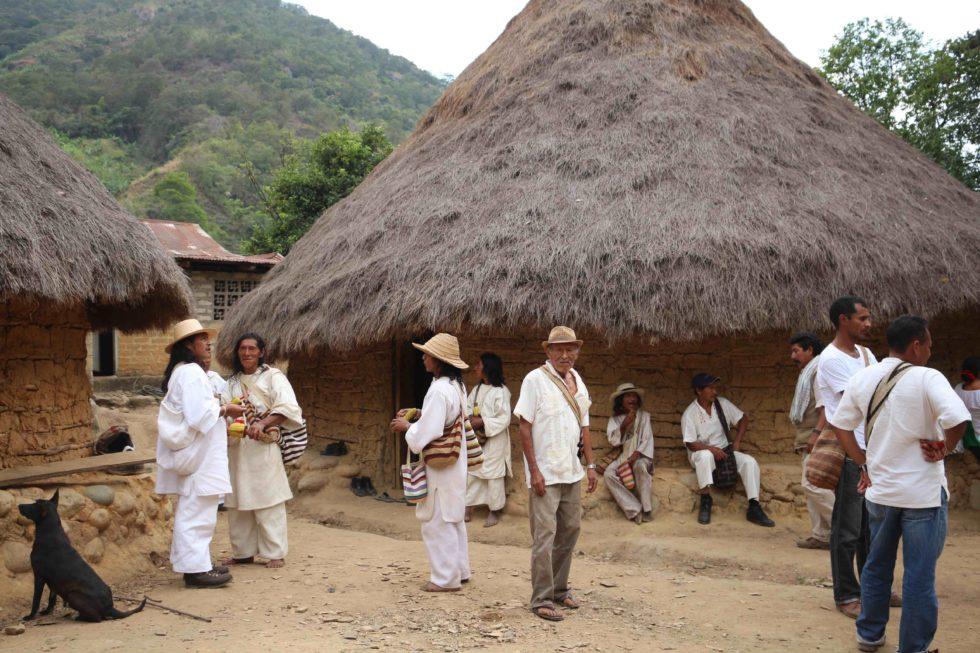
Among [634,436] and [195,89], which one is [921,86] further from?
[195,89]

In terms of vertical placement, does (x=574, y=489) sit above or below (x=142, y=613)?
above

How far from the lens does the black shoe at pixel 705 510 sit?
6.81 meters

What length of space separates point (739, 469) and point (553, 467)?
120 inches

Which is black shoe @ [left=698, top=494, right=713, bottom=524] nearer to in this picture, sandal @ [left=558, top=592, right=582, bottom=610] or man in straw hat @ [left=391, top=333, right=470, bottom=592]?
sandal @ [left=558, top=592, right=582, bottom=610]

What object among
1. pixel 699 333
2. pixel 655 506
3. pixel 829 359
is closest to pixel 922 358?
pixel 829 359

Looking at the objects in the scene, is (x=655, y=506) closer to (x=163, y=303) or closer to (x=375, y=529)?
(x=375, y=529)

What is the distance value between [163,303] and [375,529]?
2724 millimetres

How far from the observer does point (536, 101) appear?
31.0 ft

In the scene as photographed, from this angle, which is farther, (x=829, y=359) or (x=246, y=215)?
(x=246, y=215)

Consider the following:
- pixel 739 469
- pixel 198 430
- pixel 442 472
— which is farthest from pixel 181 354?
pixel 739 469

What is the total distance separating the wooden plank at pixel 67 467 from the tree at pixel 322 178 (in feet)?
45.6

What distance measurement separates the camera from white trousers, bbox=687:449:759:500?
6.83 metres

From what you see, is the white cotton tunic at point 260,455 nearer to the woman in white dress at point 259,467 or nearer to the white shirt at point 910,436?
the woman in white dress at point 259,467

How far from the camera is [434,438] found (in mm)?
4891
